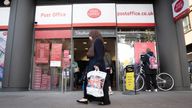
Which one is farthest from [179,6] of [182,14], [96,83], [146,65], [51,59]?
[51,59]

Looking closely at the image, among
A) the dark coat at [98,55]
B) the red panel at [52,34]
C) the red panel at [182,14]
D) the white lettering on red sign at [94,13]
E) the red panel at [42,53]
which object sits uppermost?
A: the white lettering on red sign at [94,13]

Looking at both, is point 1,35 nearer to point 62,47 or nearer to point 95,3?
point 62,47

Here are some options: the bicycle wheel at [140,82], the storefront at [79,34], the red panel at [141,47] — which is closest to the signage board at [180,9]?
the storefront at [79,34]

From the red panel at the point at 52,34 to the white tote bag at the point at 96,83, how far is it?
229 inches

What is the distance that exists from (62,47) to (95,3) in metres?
2.93

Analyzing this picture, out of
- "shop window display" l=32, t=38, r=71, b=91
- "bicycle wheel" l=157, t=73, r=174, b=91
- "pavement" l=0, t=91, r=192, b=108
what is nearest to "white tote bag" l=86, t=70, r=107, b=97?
"pavement" l=0, t=91, r=192, b=108

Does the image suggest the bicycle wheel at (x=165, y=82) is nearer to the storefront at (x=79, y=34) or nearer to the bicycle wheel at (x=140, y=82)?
the bicycle wheel at (x=140, y=82)

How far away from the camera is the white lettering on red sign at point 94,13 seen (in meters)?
10.6

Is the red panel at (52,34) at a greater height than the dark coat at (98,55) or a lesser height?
greater

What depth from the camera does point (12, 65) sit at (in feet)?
30.3

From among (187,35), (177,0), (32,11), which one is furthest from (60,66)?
(187,35)

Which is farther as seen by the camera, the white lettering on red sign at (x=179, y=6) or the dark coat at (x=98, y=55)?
the white lettering on red sign at (x=179, y=6)

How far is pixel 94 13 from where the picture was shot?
34.8 feet

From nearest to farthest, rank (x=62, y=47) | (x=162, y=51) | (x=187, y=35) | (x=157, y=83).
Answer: (x=157, y=83), (x=162, y=51), (x=62, y=47), (x=187, y=35)
